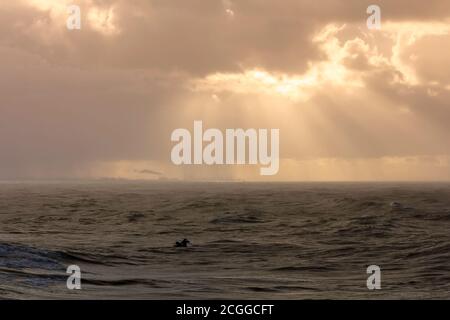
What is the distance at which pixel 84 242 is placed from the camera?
48031 millimetres

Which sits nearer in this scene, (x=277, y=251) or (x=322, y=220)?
(x=277, y=251)

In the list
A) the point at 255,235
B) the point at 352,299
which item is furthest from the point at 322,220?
the point at 352,299

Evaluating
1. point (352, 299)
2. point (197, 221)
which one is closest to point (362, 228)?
point (197, 221)

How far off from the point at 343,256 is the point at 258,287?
13702mm

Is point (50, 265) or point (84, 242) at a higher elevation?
point (84, 242)

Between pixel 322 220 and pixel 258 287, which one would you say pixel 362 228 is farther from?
pixel 258 287
